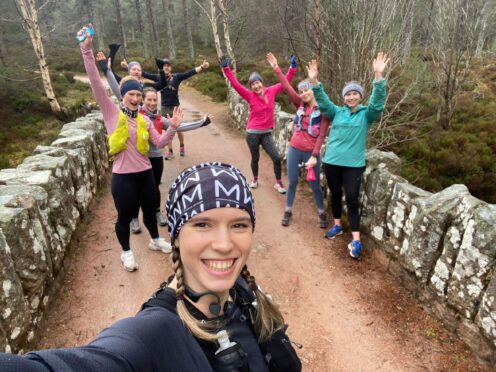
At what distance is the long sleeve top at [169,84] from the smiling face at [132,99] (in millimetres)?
3426

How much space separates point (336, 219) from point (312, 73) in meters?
2.11

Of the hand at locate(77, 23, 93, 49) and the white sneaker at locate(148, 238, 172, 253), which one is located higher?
the hand at locate(77, 23, 93, 49)

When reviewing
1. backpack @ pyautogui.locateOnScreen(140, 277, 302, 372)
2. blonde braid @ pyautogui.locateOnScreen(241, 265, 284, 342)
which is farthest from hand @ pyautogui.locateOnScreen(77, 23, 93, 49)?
blonde braid @ pyautogui.locateOnScreen(241, 265, 284, 342)

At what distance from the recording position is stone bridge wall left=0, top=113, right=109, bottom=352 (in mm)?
2936

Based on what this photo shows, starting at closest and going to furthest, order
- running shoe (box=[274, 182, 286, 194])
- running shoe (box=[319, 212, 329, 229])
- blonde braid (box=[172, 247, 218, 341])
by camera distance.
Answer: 1. blonde braid (box=[172, 247, 218, 341])
2. running shoe (box=[319, 212, 329, 229])
3. running shoe (box=[274, 182, 286, 194])

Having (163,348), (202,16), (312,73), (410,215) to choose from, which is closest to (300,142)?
(312,73)

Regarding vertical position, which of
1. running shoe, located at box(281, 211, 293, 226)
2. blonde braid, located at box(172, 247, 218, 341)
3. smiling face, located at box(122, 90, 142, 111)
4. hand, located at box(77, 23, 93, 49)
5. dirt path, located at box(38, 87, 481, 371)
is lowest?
dirt path, located at box(38, 87, 481, 371)

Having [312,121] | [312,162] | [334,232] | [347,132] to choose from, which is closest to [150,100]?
[312,121]

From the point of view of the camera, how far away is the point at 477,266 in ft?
9.98

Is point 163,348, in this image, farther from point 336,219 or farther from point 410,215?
point 336,219

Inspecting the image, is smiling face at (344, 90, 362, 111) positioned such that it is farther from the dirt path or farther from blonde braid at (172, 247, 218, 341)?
blonde braid at (172, 247, 218, 341)

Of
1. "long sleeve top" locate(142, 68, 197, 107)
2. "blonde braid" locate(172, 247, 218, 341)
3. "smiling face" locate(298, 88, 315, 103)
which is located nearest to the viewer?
"blonde braid" locate(172, 247, 218, 341)

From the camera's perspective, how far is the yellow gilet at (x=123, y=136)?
3.65 meters

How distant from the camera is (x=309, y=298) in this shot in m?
4.04
